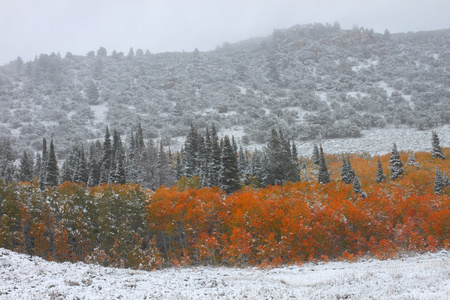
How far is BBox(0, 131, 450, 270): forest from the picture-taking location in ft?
128

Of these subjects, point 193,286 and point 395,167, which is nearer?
point 193,286

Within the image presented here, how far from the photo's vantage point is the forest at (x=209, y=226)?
38906 mm

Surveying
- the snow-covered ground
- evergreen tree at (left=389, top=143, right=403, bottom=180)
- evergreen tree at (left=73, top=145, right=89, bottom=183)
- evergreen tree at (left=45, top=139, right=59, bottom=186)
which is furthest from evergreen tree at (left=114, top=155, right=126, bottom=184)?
the snow-covered ground

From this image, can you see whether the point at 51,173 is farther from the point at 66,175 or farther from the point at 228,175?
the point at 228,175

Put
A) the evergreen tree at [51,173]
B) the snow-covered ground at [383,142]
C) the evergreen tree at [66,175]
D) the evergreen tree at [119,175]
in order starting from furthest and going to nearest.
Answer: the snow-covered ground at [383,142], the evergreen tree at [66,175], the evergreen tree at [51,173], the evergreen tree at [119,175]

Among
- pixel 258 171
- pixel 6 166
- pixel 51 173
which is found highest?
pixel 51 173

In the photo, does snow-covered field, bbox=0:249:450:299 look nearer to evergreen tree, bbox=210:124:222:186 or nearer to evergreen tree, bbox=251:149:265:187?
evergreen tree, bbox=210:124:222:186

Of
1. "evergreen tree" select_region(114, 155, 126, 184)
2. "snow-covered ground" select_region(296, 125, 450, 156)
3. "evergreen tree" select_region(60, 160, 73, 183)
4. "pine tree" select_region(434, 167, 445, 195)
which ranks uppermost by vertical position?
"evergreen tree" select_region(114, 155, 126, 184)

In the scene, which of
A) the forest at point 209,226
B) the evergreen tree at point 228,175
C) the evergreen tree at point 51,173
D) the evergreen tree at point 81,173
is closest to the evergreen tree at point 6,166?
the evergreen tree at point 81,173

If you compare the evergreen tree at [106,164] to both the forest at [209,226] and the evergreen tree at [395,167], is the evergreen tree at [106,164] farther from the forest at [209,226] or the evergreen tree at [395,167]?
the evergreen tree at [395,167]

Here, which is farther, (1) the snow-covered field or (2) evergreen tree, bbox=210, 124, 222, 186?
(2) evergreen tree, bbox=210, 124, 222, 186

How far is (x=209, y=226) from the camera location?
48.7 metres

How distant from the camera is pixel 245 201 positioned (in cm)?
4806

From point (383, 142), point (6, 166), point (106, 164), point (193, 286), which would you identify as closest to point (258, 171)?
point (106, 164)
